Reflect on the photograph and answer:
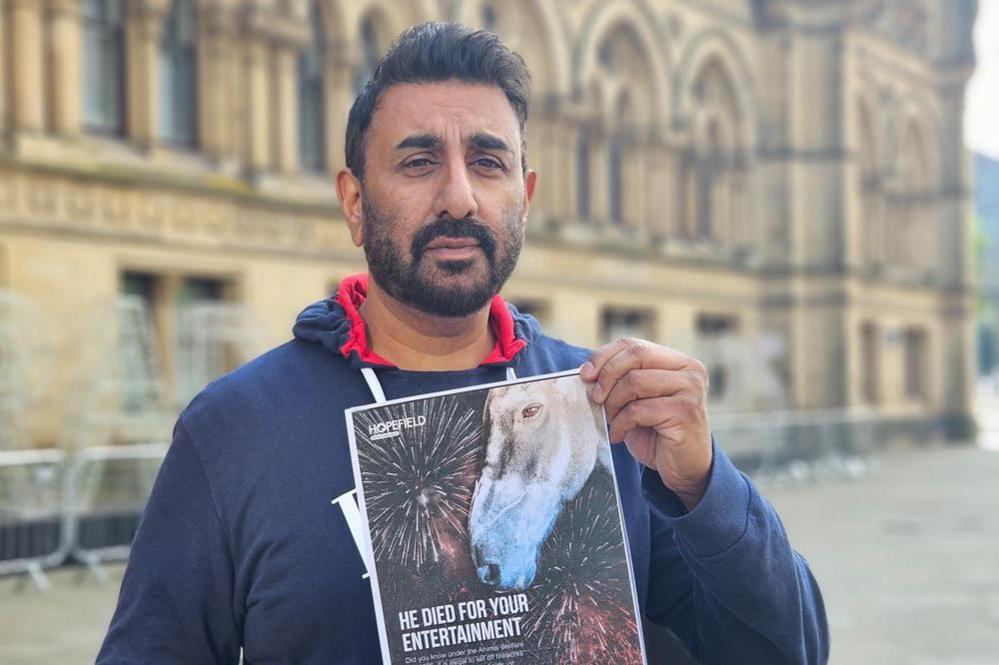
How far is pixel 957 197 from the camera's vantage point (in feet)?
116

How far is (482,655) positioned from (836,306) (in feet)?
89.8

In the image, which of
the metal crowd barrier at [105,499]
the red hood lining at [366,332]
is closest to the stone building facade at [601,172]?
the metal crowd barrier at [105,499]

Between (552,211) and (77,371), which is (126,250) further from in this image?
(552,211)

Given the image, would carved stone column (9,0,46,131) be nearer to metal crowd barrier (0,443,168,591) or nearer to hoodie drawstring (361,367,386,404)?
metal crowd barrier (0,443,168,591)

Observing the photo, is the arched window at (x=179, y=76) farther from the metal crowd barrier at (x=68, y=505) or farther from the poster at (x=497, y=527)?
the poster at (x=497, y=527)

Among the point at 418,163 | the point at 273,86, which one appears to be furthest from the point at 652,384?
the point at 273,86

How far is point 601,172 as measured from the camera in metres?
24.0

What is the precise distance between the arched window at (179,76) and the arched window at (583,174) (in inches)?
358

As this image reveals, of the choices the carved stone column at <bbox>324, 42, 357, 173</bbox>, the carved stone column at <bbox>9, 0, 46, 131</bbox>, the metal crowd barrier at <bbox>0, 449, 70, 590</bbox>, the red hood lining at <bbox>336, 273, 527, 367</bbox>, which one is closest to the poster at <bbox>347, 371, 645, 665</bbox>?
the red hood lining at <bbox>336, 273, 527, 367</bbox>

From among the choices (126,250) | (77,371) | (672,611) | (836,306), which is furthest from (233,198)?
(836,306)

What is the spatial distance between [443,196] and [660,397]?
0.47m

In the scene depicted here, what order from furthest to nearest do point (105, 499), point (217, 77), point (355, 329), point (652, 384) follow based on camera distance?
point (217, 77)
point (105, 499)
point (355, 329)
point (652, 384)

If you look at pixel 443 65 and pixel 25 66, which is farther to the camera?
pixel 25 66

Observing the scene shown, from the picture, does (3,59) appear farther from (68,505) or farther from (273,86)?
(68,505)
